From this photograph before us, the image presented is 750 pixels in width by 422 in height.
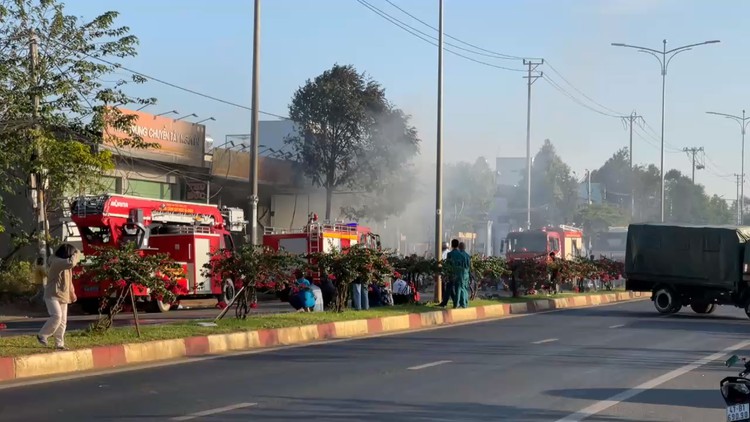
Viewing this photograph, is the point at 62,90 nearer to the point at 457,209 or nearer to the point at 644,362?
the point at 644,362

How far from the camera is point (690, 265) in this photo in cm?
2862

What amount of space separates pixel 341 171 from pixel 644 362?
30.6 metres

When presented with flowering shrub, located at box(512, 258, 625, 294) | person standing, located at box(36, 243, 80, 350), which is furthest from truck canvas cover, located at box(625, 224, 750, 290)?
person standing, located at box(36, 243, 80, 350)

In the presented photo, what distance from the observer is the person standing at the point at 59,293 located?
14.2 meters

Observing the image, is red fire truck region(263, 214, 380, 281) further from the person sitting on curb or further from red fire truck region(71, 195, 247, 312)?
the person sitting on curb

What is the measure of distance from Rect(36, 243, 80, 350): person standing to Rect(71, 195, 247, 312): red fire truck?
32.1 feet

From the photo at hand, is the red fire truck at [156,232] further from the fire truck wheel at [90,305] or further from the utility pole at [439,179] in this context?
the utility pole at [439,179]

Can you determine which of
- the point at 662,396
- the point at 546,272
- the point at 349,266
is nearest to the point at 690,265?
the point at 546,272

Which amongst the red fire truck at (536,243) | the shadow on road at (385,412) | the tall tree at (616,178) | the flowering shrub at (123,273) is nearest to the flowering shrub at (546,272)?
the red fire truck at (536,243)

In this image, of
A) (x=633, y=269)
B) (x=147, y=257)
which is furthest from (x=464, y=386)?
(x=633, y=269)

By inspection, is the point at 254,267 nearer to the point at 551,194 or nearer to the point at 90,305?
the point at 90,305

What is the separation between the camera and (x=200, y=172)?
3888 centimetres

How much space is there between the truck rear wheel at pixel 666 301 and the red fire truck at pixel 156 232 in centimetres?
1217

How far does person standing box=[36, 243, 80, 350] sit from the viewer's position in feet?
46.8
